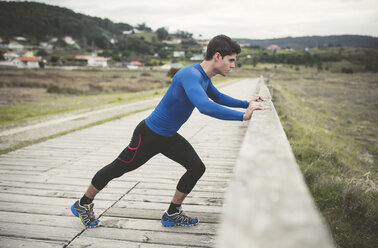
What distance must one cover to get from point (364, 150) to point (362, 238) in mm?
8149

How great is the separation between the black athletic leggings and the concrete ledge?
1722 millimetres

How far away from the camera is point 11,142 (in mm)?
7148

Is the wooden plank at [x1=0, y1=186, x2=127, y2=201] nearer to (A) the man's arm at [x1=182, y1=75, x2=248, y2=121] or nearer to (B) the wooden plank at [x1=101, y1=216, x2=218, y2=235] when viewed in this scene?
(B) the wooden plank at [x1=101, y1=216, x2=218, y2=235]

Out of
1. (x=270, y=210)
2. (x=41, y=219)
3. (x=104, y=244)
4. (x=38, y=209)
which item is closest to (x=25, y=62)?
(x=38, y=209)

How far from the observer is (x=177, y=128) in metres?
2.55

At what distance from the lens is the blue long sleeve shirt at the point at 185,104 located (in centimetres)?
200

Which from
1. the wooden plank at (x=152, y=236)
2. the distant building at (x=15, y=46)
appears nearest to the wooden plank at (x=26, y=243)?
the wooden plank at (x=152, y=236)

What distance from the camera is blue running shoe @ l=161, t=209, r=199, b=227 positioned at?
2623 mm

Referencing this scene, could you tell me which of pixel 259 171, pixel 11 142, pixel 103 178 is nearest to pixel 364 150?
pixel 103 178

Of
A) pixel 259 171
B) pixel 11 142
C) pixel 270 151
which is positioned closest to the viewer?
pixel 259 171

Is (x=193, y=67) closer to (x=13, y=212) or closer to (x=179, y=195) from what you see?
(x=179, y=195)

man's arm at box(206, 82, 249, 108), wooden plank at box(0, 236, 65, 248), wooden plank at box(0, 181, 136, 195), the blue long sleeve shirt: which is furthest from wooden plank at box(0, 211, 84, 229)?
man's arm at box(206, 82, 249, 108)

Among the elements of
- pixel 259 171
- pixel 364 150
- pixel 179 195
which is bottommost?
pixel 364 150

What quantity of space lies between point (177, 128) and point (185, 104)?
1.01 feet
